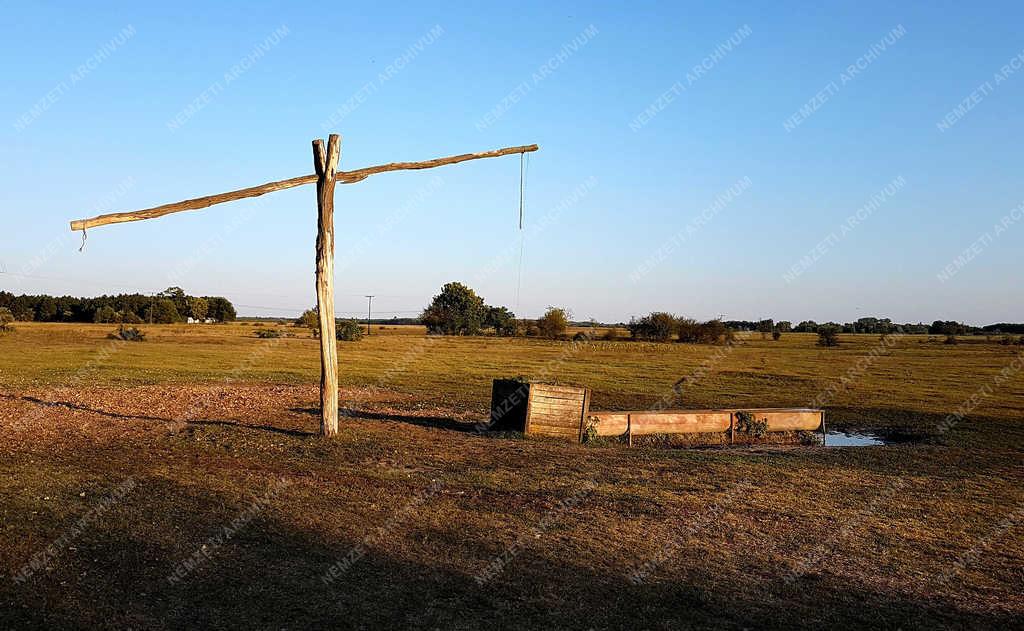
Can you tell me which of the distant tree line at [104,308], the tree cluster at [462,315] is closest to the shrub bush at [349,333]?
the tree cluster at [462,315]

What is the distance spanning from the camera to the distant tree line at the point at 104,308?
91875mm

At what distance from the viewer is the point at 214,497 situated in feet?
27.9

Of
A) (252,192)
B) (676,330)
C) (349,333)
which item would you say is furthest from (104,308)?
(252,192)

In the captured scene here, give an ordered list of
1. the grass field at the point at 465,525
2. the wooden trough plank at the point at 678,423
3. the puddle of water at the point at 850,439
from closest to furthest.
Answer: the grass field at the point at 465,525, the wooden trough plank at the point at 678,423, the puddle of water at the point at 850,439

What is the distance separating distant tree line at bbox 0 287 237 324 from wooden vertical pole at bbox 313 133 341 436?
84.6 m

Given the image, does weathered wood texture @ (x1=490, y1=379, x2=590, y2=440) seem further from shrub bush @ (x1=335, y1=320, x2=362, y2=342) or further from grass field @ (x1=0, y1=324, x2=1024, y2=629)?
shrub bush @ (x1=335, y1=320, x2=362, y2=342)

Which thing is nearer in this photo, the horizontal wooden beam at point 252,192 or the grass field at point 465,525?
the grass field at point 465,525

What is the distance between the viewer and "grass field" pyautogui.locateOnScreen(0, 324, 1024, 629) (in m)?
5.56

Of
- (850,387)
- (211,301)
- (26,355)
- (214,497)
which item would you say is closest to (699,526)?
(214,497)

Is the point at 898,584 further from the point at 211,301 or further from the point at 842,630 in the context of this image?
the point at 211,301

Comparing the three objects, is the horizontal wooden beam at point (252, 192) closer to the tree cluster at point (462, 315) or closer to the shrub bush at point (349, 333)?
the shrub bush at point (349, 333)

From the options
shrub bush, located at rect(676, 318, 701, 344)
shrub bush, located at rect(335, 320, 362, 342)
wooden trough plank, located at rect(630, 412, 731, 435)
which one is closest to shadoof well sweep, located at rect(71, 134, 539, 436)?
wooden trough plank, located at rect(630, 412, 731, 435)

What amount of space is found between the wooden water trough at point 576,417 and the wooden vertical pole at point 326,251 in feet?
11.5

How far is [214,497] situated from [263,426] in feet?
18.7
